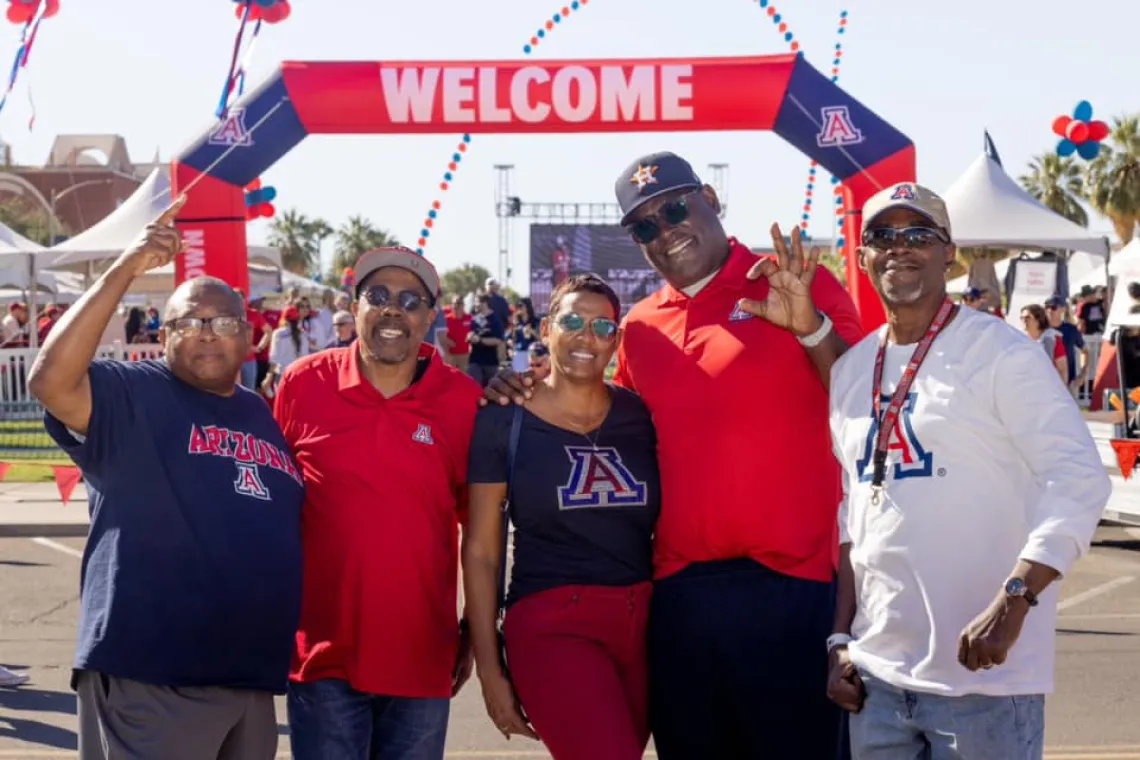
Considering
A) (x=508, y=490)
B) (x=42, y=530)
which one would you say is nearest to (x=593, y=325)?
(x=508, y=490)

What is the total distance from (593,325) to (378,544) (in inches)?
33.2

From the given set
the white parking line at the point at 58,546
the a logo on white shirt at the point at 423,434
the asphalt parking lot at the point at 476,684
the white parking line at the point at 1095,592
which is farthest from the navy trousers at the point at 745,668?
the white parking line at the point at 58,546

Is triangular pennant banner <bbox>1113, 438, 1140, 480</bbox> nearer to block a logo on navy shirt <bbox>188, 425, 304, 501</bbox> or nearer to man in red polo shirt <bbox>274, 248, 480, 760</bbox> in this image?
man in red polo shirt <bbox>274, 248, 480, 760</bbox>

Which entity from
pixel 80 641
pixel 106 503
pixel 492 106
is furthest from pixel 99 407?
pixel 492 106

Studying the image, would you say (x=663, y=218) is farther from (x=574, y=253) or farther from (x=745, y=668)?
(x=574, y=253)

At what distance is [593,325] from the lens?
3965 mm

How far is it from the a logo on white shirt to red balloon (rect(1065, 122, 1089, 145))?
17.0 metres

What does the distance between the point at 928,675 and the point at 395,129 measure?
33.3 ft

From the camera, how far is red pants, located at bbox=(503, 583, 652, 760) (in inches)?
143

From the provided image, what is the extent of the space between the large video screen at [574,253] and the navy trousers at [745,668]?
181ft

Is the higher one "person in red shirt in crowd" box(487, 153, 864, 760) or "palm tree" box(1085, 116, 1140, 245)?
"palm tree" box(1085, 116, 1140, 245)

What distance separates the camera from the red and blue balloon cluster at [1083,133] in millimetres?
19016

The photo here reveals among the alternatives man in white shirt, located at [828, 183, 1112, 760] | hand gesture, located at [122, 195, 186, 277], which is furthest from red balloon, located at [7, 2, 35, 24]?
man in white shirt, located at [828, 183, 1112, 760]

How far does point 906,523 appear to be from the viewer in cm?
313
